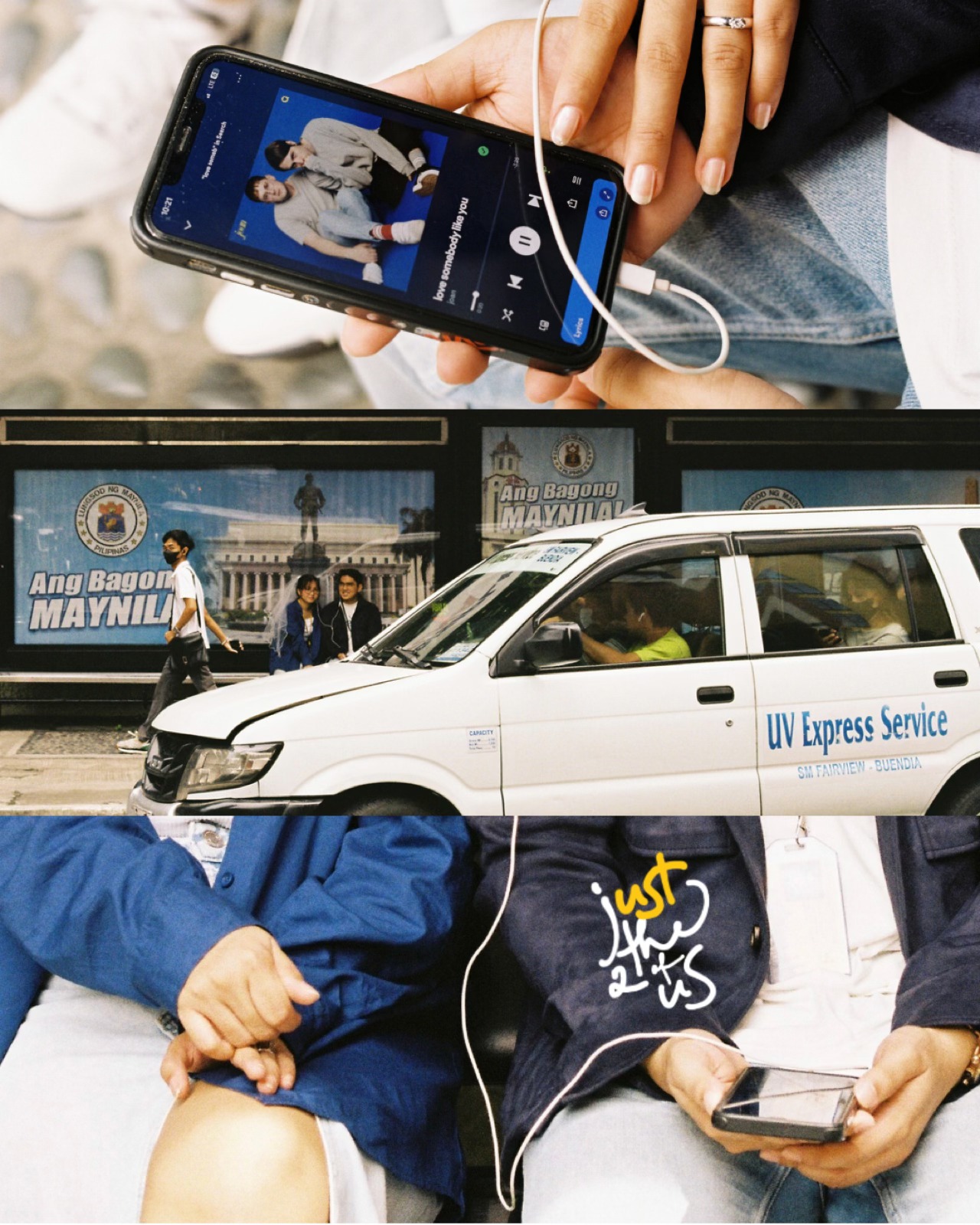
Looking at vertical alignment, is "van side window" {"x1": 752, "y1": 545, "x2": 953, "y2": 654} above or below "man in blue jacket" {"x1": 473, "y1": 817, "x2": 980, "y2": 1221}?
above

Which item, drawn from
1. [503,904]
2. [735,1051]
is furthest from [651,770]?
[735,1051]

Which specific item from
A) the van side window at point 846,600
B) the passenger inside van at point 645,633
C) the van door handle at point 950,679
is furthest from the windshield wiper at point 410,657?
the van door handle at point 950,679

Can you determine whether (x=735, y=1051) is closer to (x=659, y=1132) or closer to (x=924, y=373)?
(x=659, y=1132)

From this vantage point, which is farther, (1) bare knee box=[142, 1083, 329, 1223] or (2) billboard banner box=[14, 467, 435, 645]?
(2) billboard banner box=[14, 467, 435, 645]

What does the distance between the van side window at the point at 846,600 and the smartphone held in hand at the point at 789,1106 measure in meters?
0.58

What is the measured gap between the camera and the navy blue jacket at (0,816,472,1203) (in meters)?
1.31

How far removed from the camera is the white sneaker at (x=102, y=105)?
52.4 inches

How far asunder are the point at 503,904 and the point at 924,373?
3.16 ft

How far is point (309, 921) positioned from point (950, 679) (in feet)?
3.08

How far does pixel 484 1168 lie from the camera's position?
1.32 metres

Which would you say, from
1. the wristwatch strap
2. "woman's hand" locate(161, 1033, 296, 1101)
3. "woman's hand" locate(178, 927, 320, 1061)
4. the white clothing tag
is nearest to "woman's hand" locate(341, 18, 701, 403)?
the white clothing tag

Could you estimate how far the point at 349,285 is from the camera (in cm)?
125

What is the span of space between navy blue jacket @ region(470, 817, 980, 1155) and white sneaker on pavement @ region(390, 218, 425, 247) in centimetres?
79

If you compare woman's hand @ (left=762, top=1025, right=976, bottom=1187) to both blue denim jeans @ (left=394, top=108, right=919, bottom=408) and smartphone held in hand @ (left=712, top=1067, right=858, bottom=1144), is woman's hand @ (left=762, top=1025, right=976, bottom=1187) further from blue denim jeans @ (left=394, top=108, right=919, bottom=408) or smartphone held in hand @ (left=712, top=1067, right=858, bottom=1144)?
blue denim jeans @ (left=394, top=108, right=919, bottom=408)
